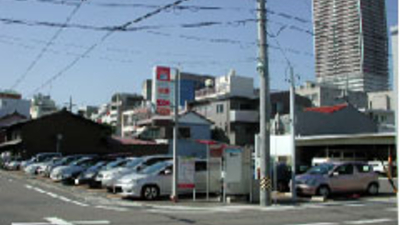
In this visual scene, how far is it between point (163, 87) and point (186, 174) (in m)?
3.71

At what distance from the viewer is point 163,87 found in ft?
66.3

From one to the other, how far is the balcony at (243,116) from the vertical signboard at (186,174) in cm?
3969

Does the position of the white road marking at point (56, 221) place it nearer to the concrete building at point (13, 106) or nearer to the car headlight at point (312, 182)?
the car headlight at point (312, 182)

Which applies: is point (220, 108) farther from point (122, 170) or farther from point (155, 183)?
point (155, 183)

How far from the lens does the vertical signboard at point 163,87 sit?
20.1m

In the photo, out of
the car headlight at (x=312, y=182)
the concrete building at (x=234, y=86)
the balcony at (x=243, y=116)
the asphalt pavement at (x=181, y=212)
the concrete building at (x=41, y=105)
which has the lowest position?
the asphalt pavement at (x=181, y=212)

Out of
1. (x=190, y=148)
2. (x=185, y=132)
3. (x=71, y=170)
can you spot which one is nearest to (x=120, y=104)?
(x=185, y=132)

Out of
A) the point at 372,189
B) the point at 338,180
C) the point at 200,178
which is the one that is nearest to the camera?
the point at 200,178

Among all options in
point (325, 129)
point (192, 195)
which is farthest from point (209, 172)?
point (325, 129)

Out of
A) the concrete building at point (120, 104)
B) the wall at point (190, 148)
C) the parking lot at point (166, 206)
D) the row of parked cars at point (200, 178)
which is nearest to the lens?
the parking lot at point (166, 206)

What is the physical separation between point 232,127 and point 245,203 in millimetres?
41657

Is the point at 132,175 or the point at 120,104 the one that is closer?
the point at 132,175

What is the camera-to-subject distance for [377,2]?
777 inches

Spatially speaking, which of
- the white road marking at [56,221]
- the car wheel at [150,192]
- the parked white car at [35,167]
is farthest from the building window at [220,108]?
the white road marking at [56,221]
